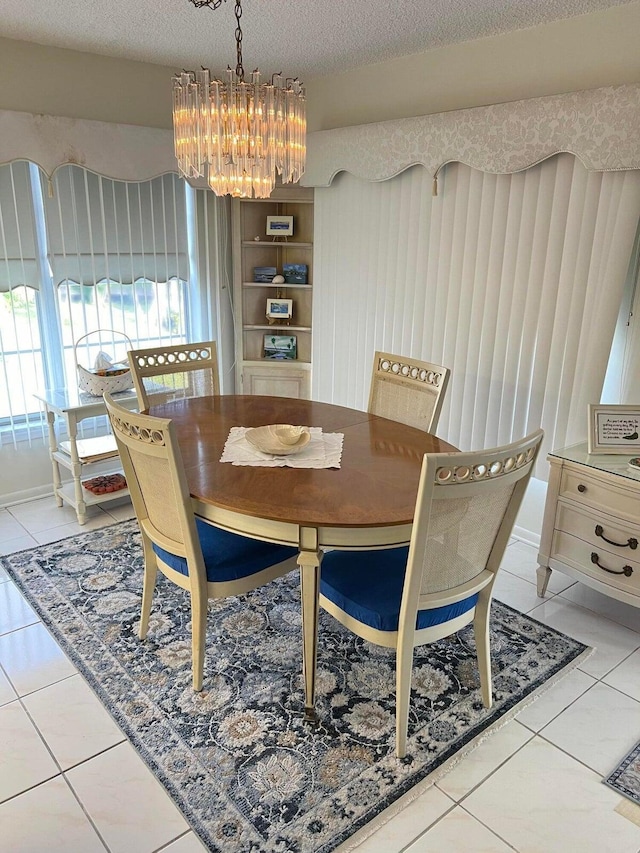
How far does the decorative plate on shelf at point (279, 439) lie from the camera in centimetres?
235

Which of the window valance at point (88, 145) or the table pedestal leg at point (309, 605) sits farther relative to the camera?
the window valance at point (88, 145)

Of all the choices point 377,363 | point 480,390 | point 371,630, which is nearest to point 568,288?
point 480,390

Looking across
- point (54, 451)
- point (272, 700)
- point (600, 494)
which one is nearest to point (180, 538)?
point (272, 700)

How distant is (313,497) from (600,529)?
1.30 metres

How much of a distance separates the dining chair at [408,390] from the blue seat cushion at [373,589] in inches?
35.8

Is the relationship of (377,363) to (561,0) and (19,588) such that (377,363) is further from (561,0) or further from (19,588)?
(19,588)

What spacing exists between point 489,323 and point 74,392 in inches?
93.6

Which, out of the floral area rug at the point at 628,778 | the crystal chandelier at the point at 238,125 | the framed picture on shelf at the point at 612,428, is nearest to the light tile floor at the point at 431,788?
the floral area rug at the point at 628,778

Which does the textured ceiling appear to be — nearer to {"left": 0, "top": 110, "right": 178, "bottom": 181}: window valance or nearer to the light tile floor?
{"left": 0, "top": 110, "right": 178, "bottom": 181}: window valance

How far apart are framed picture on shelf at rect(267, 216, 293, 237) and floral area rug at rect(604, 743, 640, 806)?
3487 mm

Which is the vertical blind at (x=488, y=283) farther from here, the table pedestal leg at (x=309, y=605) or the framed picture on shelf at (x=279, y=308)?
the table pedestal leg at (x=309, y=605)

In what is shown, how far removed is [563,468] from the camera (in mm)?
2627

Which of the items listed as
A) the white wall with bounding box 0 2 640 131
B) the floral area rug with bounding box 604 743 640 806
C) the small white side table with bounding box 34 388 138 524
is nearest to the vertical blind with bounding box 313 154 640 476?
the white wall with bounding box 0 2 640 131

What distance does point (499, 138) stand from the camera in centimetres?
287
